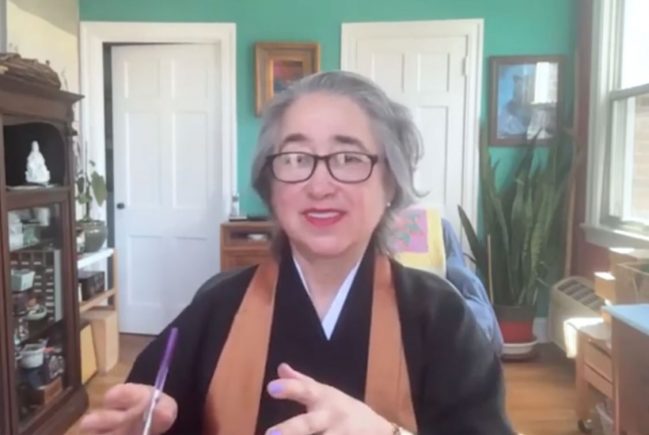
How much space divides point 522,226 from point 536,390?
0.92 meters

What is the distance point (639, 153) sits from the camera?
10.5 feet

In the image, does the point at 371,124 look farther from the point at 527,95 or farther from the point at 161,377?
the point at 527,95

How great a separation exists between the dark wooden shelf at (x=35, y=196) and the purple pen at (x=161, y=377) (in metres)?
1.79

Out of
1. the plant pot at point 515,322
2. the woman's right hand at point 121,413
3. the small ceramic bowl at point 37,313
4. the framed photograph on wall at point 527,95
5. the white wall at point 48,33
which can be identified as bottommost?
the plant pot at point 515,322

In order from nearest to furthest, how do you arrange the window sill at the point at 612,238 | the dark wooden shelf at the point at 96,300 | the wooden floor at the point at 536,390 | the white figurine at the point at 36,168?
the white figurine at the point at 36,168 → the wooden floor at the point at 536,390 → the window sill at the point at 612,238 → the dark wooden shelf at the point at 96,300

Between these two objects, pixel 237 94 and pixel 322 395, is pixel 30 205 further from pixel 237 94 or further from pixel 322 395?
pixel 322 395

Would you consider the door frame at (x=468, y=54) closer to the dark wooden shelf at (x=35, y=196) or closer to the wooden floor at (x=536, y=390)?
the wooden floor at (x=536, y=390)

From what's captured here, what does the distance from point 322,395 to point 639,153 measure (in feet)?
10.2

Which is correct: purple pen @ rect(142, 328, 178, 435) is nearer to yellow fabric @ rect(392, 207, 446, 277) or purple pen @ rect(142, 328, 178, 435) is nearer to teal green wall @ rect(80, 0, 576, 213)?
yellow fabric @ rect(392, 207, 446, 277)

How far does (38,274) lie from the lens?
8.80ft

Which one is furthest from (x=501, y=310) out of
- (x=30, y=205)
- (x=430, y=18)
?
(x=30, y=205)

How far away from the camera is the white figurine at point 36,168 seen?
2.62 metres

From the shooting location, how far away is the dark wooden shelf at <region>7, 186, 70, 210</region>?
234 cm

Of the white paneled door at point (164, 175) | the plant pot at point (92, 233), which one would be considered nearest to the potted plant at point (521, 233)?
the white paneled door at point (164, 175)
